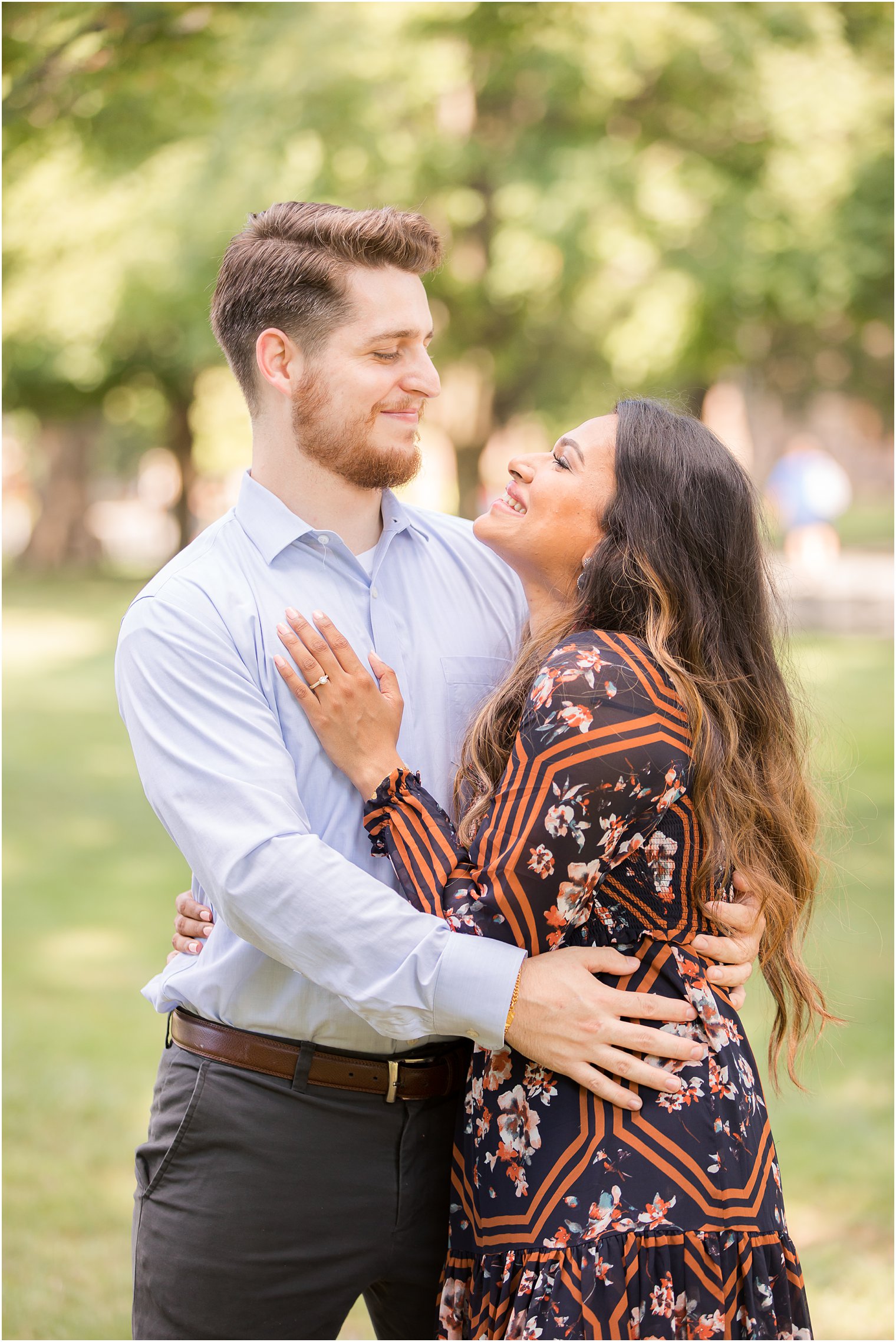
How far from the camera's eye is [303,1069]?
2.50 metres

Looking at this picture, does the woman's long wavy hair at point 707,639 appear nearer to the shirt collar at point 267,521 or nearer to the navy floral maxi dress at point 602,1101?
the navy floral maxi dress at point 602,1101

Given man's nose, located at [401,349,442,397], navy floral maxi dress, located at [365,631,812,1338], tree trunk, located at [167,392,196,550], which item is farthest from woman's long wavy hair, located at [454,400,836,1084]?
tree trunk, located at [167,392,196,550]

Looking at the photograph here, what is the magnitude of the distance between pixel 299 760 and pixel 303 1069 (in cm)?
59

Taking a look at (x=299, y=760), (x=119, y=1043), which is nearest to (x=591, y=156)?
(x=119, y=1043)

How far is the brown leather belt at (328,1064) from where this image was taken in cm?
252

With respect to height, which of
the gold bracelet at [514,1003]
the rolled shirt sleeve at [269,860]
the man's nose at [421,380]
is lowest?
the gold bracelet at [514,1003]

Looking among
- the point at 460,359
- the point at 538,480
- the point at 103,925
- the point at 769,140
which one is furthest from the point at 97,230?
the point at 538,480

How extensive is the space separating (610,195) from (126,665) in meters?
10.3

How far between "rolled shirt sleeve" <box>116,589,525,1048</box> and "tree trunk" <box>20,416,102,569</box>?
29277 millimetres

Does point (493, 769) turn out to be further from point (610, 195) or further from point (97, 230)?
point (97, 230)

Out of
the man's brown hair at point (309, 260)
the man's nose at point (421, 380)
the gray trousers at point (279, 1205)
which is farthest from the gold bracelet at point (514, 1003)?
the man's brown hair at point (309, 260)

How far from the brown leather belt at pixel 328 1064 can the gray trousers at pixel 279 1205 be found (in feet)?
0.06

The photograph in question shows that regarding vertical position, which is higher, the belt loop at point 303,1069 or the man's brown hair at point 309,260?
the man's brown hair at point 309,260

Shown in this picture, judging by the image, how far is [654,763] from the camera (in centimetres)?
221
